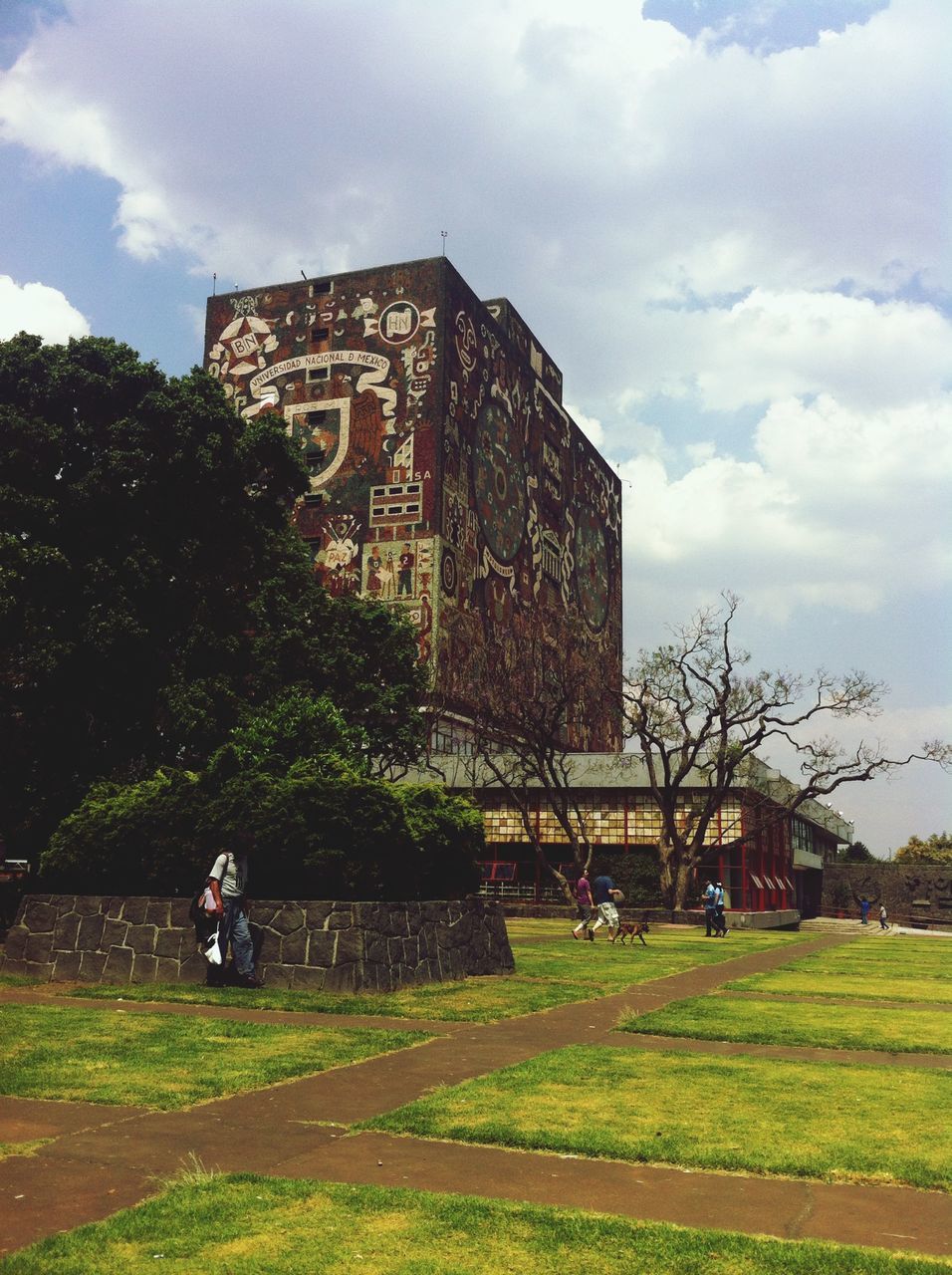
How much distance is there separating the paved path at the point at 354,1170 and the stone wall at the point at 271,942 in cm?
506

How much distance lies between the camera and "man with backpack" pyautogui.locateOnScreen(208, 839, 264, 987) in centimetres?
1250

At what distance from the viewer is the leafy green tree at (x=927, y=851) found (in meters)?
103

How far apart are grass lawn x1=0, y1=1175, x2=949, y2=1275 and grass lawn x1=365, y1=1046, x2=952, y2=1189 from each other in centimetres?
122

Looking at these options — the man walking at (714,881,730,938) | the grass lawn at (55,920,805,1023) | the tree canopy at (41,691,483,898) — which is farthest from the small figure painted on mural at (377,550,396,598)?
the tree canopy at (41,691,483,898)

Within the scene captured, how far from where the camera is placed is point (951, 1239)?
4367 millimetres

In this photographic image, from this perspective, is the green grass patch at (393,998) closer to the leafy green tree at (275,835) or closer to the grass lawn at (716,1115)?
the leafy green tree at (275,835)

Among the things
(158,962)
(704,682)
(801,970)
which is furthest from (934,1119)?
(704,682)

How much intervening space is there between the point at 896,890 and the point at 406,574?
3871 centimetres

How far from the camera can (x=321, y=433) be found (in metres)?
59.8

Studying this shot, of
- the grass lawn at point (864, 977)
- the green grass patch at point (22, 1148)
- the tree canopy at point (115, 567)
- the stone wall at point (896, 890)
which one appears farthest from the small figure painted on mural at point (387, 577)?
the green grass patch at point (22, 1148)

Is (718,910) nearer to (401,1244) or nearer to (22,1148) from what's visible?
(22,1148)

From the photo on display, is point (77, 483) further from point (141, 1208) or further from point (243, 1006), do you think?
point (141, 1208)

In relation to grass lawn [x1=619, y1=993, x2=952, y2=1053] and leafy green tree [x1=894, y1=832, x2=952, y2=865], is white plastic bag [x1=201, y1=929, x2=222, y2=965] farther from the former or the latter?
leafy green tree [x1=894, y1=832, x2=952, y2=865]

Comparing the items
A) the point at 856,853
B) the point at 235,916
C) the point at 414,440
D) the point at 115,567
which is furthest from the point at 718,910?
the point at 856,853
